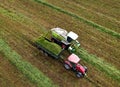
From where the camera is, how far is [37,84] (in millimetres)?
18797

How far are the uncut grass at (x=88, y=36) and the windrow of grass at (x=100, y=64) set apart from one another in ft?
1.93

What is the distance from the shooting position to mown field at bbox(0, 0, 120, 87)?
63.7 feet

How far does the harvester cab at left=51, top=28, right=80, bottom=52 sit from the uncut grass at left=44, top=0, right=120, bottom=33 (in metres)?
5.28

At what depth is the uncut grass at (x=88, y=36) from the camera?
21763 mm

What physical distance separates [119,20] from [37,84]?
1220 centimetres

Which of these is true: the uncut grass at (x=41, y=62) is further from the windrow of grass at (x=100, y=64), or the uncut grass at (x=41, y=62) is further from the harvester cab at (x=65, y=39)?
the windrow of grass at (x=100, y=64)

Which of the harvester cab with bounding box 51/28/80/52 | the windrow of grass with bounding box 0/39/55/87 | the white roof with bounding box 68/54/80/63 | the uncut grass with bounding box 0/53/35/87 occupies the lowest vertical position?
the uncut grass with bounding box 0/53/35/87

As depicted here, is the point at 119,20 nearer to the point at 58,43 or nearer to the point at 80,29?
the point at 80,29

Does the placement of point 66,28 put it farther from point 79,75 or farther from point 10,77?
point 10,77

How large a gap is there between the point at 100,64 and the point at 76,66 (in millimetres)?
2400

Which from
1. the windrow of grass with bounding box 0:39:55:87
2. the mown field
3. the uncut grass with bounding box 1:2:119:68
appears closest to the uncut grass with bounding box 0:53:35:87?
the mown field

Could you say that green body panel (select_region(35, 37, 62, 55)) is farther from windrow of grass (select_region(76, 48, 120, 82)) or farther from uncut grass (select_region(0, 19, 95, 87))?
windrow of grass (select_region(76, 48, 120, 82))

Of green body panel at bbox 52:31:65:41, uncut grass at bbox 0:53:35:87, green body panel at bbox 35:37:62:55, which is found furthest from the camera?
green body panel at bbox 52:31:65:41

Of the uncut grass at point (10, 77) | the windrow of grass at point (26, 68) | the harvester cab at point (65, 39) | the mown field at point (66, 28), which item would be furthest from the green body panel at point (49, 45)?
the uncut grass at point (10, 77)
